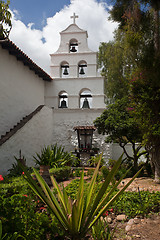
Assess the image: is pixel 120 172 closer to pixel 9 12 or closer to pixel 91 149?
pixel 91 149

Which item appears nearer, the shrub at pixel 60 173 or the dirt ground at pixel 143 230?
the dirt ground at pixel 143 230

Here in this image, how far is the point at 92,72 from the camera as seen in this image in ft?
42.3

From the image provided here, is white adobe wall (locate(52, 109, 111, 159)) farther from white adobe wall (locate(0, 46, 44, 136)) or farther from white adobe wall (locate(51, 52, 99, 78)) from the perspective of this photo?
white adobe wall (locate(51, 52, 99, 78))

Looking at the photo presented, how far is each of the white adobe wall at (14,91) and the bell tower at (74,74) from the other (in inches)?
56.9

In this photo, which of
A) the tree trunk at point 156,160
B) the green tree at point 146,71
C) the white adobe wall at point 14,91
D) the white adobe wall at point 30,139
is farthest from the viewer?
the white adobe wall at point 14,91

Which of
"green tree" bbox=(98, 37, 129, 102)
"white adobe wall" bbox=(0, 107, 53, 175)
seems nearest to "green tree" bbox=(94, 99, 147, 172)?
"white adobe wall" bbox=(0, 107, 53, 175)

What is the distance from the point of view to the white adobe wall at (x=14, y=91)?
30.3 feet

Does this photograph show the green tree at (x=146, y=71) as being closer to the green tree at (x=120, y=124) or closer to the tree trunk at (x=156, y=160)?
the tree trunk at (x=156, y=160)

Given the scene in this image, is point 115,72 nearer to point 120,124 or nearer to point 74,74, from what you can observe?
point 74,74

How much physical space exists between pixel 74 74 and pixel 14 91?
4356mm

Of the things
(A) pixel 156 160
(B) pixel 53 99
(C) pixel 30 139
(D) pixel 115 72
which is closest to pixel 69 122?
(B) pixel 53 99

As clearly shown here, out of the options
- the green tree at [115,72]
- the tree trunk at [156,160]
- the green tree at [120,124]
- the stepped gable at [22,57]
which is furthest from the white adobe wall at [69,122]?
the tree trunk at [156,160]

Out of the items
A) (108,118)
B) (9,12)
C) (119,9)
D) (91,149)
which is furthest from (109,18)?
(91,149)

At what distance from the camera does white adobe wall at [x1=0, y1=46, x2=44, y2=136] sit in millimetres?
9242
